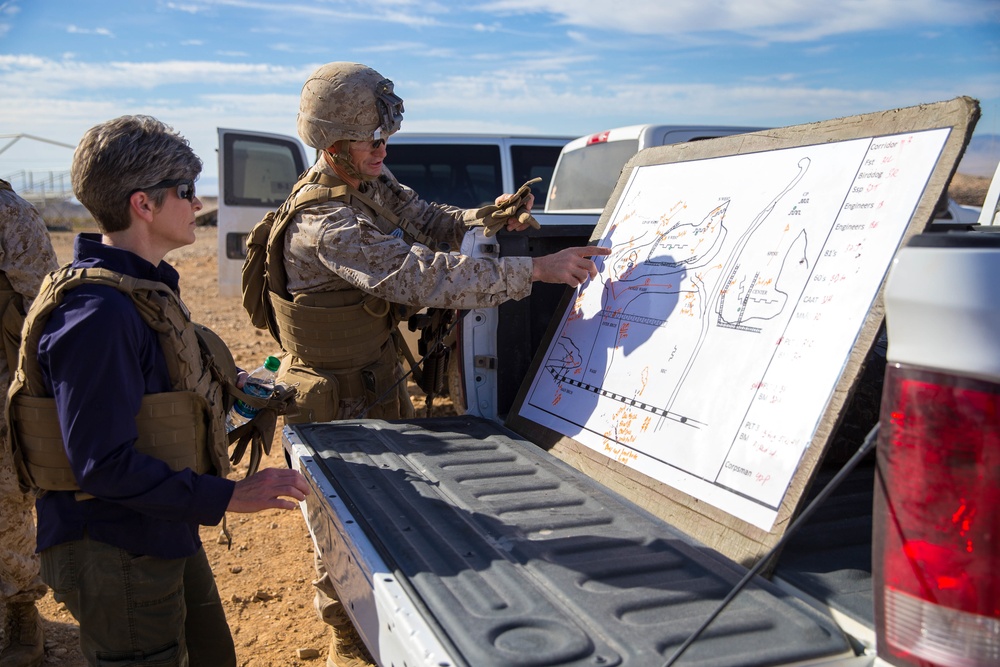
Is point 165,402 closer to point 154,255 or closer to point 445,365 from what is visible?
point 154,255

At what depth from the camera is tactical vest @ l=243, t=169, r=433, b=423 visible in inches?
131

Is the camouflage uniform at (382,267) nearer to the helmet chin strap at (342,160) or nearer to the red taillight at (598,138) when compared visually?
the helmet chin strap at (342,160)

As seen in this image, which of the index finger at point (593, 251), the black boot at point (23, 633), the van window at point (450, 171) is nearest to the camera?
the index finger at point (593, 251)

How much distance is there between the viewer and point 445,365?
377 centimetres

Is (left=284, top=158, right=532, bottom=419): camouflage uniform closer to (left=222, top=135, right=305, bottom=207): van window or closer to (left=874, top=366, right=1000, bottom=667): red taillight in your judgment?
(left=874, top=366, right=1000, bottom=667): red taillight

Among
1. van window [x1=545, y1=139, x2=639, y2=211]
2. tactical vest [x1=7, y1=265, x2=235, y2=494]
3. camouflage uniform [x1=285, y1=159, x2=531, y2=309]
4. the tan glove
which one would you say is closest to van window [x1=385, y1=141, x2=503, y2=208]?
van window [x1=545, y1=139, x2=639, y2=211]

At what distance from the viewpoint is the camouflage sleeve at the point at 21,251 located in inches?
129

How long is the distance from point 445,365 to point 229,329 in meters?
8.38

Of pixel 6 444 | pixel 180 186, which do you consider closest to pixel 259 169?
pixel 6 444

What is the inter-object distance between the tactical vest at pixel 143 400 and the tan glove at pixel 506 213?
4.10ft

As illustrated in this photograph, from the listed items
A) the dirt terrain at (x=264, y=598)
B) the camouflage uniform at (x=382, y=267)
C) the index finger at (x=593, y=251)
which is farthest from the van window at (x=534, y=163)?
the index finger at (x=593, y=251)

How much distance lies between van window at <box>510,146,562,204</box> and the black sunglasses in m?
6.22

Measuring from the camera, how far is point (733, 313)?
7.44 ft

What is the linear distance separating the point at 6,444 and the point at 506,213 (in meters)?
1.98
